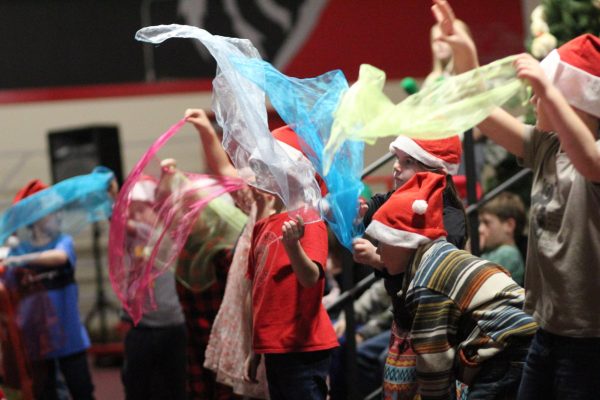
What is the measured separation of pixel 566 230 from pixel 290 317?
94 centimetres

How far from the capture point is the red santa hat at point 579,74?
7.03 feet

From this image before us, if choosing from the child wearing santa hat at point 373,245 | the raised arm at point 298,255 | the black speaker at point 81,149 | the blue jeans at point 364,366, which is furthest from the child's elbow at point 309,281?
the black speaker at point 81,149

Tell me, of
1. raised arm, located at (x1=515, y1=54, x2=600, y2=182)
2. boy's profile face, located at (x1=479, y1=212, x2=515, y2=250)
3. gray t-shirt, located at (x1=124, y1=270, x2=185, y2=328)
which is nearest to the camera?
raised arm, located at (x1=515, y1=54, x2=600, y2=182)

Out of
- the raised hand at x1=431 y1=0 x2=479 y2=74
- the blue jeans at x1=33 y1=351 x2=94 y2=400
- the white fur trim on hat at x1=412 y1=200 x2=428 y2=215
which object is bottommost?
the blue jeans at x1=33 y1=351 x2=94 y2=400

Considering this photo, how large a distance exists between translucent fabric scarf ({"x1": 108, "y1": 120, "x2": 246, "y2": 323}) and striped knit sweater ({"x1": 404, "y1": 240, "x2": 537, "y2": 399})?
1.17 m

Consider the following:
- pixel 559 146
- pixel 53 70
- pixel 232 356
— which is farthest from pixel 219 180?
pixel 53 70

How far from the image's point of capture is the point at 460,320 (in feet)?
7.50

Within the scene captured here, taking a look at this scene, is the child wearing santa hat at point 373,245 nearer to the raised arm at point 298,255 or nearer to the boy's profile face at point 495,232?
the raised arm at point 298,255

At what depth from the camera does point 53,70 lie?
6785mm

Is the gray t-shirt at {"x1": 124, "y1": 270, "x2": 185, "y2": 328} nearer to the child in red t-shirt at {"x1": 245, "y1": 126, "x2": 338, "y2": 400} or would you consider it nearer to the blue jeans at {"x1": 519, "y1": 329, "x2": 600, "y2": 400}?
the child in red t-shirt at {"x1": 245, "y1": 126, "x2": 338, "y2": 400}

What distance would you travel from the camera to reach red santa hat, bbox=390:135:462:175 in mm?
2707

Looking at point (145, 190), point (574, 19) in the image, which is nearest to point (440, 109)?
point (145, 190)

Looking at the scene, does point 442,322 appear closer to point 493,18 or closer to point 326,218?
point 326,218

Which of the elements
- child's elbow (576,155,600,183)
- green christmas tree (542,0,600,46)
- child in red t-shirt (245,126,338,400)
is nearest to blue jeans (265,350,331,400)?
child in red t-shirt (245,126,338,400)
